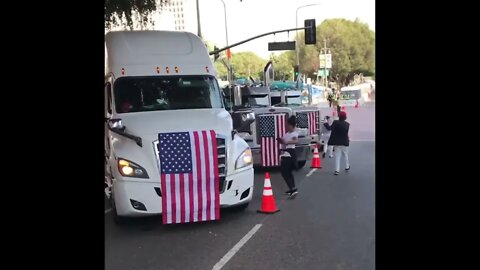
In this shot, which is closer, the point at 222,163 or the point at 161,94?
the point at 222,163

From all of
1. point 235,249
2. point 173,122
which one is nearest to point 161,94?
point 173,122

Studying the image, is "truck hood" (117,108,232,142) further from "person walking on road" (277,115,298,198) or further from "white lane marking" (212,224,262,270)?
"person walking on road" (277,115,298,198)

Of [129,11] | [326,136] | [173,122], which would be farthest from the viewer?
[326,136]

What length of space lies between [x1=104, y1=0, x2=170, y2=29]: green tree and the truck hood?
522cm

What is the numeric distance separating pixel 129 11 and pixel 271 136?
5050 millimetres

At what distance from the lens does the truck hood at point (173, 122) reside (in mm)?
7691


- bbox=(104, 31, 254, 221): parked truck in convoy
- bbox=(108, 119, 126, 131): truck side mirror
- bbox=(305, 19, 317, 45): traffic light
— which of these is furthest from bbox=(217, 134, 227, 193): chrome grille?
bbox=(305, 19, 317, 45): traffic light

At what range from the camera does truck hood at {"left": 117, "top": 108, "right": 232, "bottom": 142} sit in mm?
7691

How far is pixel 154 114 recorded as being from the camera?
8242 mm

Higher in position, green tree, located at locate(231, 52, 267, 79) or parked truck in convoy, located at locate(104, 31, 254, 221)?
green tree, located at locate(231, 52, 267, 79)

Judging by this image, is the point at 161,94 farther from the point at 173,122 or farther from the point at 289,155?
the point at 289,155

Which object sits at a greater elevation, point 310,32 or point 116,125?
point 310,32
